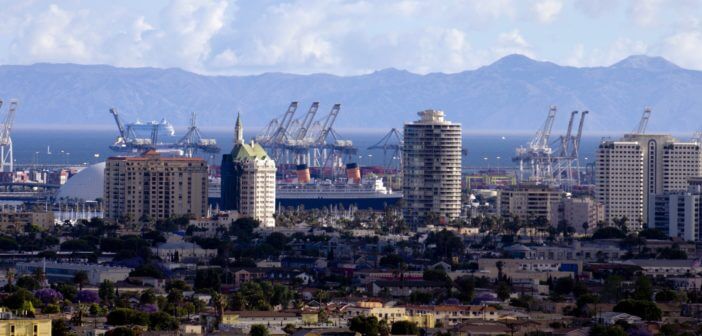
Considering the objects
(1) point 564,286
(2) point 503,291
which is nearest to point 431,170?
(1) point 564,286

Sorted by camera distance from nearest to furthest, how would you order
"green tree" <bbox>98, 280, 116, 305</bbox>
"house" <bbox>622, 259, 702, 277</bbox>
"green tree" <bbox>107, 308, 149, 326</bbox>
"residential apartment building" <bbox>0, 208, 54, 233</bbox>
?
"green tree" <bbox>107, 308, 149, 326</bbox>
"green tree" <bbox>98, 280, 116, 305</bbox>
"house" <bbox>622, 259, 702, 277</bbox>
"residential apartment building" <bbox>0, 208, 54, 233</bbox>

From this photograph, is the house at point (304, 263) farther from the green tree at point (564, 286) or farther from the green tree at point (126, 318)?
the green tree at point (126, 318)

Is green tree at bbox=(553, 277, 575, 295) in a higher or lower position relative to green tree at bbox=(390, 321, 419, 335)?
higher

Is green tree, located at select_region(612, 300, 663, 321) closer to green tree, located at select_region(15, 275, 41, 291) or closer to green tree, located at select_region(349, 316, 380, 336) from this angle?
green tree, located at select_region(349, 316, 380, 336)

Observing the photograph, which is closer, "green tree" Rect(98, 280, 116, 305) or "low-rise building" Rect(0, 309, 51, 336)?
"low-rise building" Rect(0, 309, 51, 336)

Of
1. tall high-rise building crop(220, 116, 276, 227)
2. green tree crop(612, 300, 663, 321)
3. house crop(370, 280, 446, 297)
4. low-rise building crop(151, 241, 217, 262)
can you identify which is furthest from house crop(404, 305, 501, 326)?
tall high-rise building crop(220, 116, 276, 227)

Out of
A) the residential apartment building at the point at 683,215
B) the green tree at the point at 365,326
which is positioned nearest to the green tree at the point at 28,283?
the green tree at the point at 365,326

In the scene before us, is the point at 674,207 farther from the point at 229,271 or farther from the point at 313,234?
the point at 229,271
